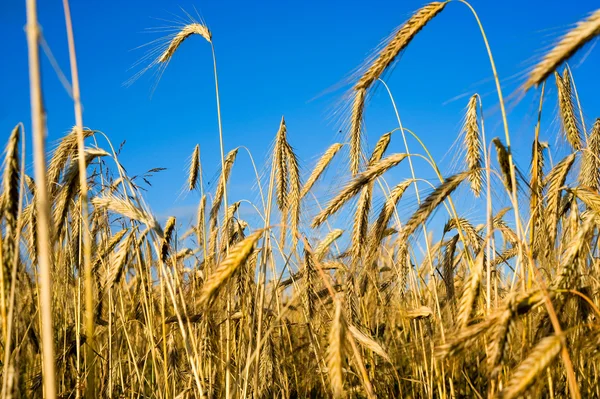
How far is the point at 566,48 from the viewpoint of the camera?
1778 mm

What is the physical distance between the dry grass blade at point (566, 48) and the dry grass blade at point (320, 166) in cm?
196

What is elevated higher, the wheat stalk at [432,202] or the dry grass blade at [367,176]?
the dry grass blade at [367,176]

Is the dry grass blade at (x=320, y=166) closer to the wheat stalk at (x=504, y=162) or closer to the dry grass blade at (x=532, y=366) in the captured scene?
the wheat stalk at (x=504, y=162)

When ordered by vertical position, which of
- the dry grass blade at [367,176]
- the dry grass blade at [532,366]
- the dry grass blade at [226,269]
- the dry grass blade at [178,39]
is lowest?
the dry grass blade at [532,366]

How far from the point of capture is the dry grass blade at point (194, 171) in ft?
14.0

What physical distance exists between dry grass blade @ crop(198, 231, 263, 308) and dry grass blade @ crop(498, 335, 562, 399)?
3.00 feet

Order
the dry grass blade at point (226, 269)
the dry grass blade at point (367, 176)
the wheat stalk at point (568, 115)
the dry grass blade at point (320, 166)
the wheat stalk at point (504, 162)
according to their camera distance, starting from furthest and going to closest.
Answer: the dry grass blade at point (320, 166) < the wheat stalk at point (568, 115) < the dry grass blade at point (367, 176) < the wheat stalk at point (504, 162) < the dry grass blade at point (226, 269)

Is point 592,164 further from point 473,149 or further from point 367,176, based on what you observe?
point 367,176

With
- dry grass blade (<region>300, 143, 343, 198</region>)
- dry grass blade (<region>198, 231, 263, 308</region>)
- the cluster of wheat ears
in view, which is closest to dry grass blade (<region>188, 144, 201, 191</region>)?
the cluster of wheat ears

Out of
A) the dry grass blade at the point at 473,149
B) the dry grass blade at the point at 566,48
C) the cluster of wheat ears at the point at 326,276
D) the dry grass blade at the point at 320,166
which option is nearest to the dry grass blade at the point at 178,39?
the cluster of wheat ears at the point at 326,276

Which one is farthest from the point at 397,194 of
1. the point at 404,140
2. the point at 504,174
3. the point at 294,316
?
the point at 294,316

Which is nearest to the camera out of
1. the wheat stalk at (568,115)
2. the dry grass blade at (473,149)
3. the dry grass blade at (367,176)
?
the dry grass blade at (367,176)

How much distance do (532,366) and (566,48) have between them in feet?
3.22

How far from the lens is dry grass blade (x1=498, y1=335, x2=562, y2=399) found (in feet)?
5.15
